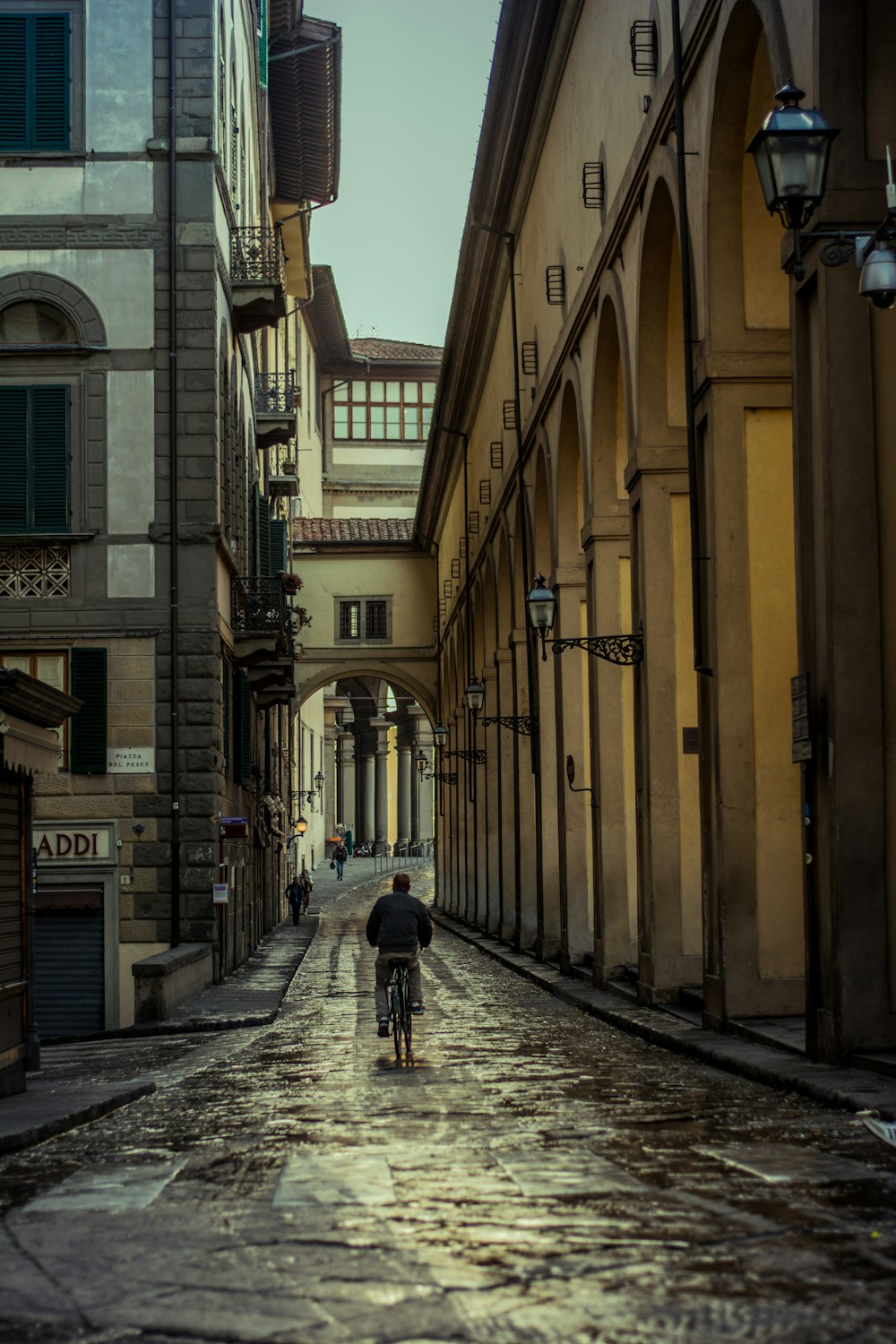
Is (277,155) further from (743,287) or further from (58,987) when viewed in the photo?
(743,287)

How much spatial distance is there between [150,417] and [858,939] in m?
16.3

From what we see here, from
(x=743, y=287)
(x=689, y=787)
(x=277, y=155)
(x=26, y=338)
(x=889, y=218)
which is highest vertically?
(x=277, y=155)

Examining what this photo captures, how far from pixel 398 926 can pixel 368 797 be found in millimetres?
79963

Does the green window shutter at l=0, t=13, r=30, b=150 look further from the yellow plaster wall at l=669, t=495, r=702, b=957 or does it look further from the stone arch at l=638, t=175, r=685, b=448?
the yellow plaster wall at l=669, t=495, r=702, b=957

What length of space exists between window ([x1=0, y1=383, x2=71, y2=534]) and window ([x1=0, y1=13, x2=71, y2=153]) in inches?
132

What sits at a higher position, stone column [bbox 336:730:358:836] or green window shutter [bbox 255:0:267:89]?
green window shutter [bbox 255:0:267:89]

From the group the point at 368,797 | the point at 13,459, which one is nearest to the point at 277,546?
the point at 13,459

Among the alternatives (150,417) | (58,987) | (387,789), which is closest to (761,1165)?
(58,987)

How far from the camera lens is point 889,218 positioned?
8594 mm

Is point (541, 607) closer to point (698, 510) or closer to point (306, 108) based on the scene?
point (698, 510)

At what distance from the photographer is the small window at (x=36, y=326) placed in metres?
25.3

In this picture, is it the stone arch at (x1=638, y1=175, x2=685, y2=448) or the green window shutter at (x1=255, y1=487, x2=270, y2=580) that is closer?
the stone arch at (x1=638, y1=175, x2=685, y2=448)

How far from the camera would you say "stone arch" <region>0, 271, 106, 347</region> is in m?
25.3

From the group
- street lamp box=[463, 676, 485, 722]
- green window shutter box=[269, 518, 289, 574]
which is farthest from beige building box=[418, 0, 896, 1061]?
green window shutter box=[269, 518, 289, 574]
